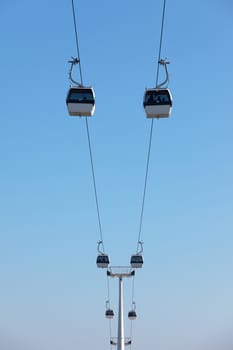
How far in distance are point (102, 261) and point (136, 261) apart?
5227 mm

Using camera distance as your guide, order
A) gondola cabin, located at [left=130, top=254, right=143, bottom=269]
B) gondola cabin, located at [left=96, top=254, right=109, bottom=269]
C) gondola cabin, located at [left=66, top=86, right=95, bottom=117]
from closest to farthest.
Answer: gondola cabin, located at [left=66, top=86, right=95, bottom=117] → gondola cabin, located at [left=96, top=254, right=109, bottom=269] → gondola cabin, located at [left=130, top=254, right=143, bottom=269]

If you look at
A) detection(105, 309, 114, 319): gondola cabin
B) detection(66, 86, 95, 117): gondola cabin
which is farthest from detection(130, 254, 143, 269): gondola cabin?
detection(66, 86, 95, 117): gondola cabin

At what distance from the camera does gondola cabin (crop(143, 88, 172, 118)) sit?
19000mm

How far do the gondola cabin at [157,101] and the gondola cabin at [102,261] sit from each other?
110 feet

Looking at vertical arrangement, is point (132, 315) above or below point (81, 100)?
above

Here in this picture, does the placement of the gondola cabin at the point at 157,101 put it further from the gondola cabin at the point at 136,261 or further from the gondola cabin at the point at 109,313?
the gondola cabin at the point at 109,313

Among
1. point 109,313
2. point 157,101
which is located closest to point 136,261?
point 109,313

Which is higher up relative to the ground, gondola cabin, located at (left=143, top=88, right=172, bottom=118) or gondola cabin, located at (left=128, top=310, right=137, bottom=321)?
gondola cabin, located at (left=128, top=310, right=137, bottom=321)

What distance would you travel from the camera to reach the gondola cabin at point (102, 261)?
51375mm

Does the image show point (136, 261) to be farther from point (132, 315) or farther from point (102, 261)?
point (132, 315)

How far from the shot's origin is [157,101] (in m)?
19.0

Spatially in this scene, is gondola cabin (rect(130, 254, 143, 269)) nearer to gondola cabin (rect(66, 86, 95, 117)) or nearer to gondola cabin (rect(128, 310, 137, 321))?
gondola cabin (rect(128, 310, 137, 321))

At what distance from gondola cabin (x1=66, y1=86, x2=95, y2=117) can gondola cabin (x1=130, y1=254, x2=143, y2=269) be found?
37.5 m

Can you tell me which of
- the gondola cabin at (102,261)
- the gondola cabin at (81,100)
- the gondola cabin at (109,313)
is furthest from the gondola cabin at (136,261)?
the gondola cabin at (81,100)
